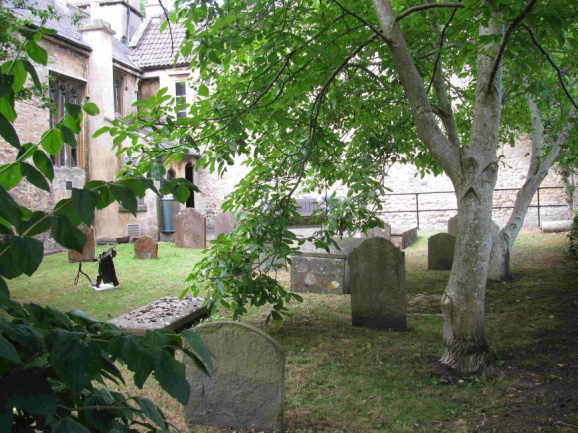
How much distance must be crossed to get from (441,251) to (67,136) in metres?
11.7

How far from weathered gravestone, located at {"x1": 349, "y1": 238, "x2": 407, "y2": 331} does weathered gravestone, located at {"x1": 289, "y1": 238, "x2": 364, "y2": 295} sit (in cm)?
243

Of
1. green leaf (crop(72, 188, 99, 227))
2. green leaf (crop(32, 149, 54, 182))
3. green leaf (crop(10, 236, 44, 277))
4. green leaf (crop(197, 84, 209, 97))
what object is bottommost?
green leaf (crop(10, 236, 44, 277))

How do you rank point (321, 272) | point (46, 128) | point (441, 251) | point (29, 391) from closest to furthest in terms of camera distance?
point (29, 391) < point (321, 272) < point (441, 251) < point (46, 128)

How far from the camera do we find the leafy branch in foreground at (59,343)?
104 cm

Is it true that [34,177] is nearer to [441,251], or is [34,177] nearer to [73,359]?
[73,359]

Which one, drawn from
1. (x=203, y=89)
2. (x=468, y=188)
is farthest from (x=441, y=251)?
(x=203, y=89)

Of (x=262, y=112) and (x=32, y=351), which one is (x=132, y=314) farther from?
(x=32, y=351)

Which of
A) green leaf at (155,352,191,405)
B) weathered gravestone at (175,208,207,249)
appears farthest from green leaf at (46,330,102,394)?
weathered gravestone at (175,208,207,249)

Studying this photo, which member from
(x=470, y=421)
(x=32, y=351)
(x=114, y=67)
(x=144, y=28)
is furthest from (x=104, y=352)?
(x=144, y=28)

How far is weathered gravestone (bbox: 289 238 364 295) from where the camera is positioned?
9992 millimetres

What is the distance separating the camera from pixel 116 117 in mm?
19422

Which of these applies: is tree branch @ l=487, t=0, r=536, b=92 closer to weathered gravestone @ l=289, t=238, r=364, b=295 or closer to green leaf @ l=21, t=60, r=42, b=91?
green leaf @ l=21, t=60, r=42, b=91

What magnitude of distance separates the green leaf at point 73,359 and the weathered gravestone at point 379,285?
6.43 meters

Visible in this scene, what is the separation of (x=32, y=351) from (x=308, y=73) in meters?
4.77
